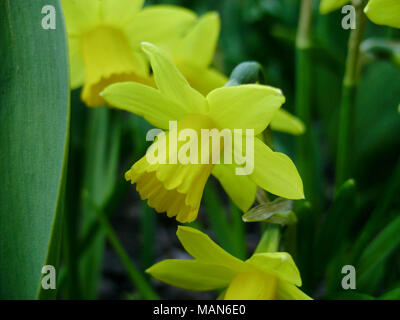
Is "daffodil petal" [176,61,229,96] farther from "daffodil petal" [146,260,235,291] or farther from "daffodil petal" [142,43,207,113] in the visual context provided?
Answer: "daffodil petal" [146,260,235,291]

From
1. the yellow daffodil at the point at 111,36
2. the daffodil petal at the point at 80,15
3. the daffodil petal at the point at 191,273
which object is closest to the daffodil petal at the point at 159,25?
the yellow daffodil at the point at 111,36

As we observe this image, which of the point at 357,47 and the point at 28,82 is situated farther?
the point at 357,47

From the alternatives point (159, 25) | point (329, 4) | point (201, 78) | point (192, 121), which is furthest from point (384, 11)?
point (159, 25)

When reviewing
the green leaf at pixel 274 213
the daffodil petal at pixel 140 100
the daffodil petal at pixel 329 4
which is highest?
the daffodil petal at pixel 329 4

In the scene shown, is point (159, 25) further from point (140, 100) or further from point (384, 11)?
point (384, 11)

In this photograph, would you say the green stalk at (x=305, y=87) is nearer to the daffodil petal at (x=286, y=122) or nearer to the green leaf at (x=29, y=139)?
the daffodil petal at (x=286, y=122)

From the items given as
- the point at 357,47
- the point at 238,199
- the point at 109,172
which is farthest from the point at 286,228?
the point at 109,172

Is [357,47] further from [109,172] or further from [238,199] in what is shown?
[109,172]
